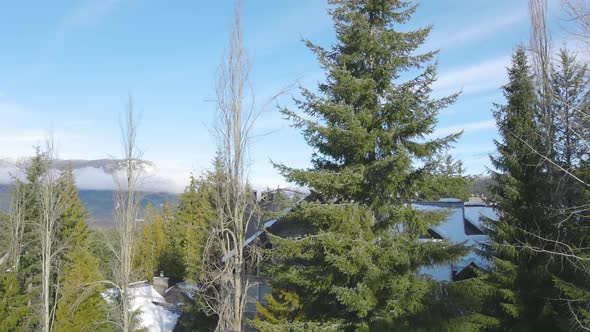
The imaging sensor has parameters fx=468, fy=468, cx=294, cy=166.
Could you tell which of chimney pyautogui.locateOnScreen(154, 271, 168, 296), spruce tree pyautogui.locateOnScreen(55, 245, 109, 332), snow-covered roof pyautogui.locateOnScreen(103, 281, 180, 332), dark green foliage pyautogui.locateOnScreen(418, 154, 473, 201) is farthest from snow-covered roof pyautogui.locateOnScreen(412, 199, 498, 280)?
chimney pyautogui.locateOnScreen(154, 271, 168, 296)

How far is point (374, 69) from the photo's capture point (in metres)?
11.4

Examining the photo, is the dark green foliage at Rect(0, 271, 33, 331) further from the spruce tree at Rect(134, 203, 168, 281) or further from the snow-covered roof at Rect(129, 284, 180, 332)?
the spruce tree at Rect(134, 203, 168, 281)

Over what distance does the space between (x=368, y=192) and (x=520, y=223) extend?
611 centimetres

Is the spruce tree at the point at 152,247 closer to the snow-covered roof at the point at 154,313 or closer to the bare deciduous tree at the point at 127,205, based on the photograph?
the snow-covered roof at the point at 154,313

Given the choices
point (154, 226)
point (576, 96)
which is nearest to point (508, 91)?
point (576, 96)

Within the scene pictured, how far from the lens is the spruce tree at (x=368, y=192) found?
404 inches

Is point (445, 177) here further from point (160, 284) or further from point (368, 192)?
point (160, 284)

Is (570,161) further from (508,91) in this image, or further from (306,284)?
(306,284)

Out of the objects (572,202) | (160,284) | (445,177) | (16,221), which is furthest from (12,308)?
(572,202)

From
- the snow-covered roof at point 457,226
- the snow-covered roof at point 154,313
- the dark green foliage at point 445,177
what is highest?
the dark green foliage at point 445,177

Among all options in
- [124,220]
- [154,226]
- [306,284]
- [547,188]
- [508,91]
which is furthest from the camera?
[154,226]

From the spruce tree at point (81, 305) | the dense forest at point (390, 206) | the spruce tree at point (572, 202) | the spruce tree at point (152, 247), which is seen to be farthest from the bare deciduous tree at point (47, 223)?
the spruce tree at point (152, 247)

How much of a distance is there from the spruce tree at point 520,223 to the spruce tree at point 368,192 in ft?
12.9

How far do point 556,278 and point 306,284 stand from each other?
22.8 feet
